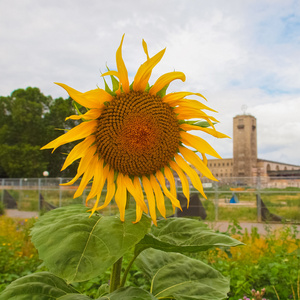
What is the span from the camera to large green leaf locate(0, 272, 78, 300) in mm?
1332

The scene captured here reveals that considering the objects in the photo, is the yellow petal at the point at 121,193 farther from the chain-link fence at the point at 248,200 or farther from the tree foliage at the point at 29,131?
the tree foliage at the point at 29,131

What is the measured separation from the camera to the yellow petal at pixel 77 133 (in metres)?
1.19

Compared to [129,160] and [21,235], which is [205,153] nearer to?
[129,160]

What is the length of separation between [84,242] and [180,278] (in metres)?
0.63

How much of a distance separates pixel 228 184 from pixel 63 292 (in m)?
12.9

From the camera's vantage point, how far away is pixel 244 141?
61.4m

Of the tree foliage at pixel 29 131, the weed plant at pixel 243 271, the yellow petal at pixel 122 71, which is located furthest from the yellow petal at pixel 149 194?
the tree foliage at pixel 29 131

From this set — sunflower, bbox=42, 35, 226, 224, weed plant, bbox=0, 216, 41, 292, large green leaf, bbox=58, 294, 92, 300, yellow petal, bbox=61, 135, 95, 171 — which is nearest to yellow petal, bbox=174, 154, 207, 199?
sunflower, bbox=42, 35, 226, 224

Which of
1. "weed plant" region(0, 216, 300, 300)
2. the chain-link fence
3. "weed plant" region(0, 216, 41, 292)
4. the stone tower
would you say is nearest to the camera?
"weed plant" region(0, 216, 300, 300)

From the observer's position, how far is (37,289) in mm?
1359

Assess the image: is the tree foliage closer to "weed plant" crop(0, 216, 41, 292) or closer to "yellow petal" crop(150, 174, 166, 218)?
"weed plant" crop(0, 216, 41, 292)

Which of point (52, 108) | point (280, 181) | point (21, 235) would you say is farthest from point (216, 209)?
point (52, 108)

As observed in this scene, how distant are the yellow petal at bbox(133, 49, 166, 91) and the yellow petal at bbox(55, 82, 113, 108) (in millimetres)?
107

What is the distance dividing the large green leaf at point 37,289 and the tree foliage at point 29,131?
31.0m
